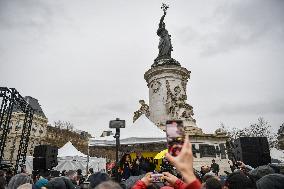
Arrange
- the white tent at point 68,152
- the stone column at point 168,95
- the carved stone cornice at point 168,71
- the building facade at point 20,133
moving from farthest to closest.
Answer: the building facade at point 20,133, the white tent at point 68,152, the carved stone cornice at point 168,71, the stone column at point 168,95

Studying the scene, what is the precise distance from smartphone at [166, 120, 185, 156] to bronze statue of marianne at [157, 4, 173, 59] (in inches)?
845

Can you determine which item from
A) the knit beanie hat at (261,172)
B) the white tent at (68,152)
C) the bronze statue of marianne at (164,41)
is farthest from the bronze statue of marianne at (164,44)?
the knit beanie hat at (261,172)

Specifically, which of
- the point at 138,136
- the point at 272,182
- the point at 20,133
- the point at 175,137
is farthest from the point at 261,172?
the point at 20,133

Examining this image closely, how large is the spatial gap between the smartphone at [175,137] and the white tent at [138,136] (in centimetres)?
1213

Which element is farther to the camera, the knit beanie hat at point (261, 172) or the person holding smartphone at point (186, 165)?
the knit beanie hat at point (261, 172)

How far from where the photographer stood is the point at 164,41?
23.5m

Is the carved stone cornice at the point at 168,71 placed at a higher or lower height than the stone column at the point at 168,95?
higher

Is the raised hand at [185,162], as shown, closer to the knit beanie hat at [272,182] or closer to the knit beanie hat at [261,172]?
the knit beanie hat at [272,182]

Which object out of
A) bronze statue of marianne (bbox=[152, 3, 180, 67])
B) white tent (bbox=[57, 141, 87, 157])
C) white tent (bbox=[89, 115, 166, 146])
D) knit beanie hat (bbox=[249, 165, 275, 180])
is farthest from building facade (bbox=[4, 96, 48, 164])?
knit beanie hat (bbox=[249, 165, 275, 180])

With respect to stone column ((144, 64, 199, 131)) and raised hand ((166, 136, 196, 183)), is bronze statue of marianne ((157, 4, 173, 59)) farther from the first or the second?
raised hand ((166, 136, 196, 183))

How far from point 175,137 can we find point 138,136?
1224cm

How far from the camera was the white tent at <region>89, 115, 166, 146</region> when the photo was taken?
13.8m

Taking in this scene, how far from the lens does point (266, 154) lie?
814 centimetres

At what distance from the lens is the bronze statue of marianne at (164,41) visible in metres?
23.1
